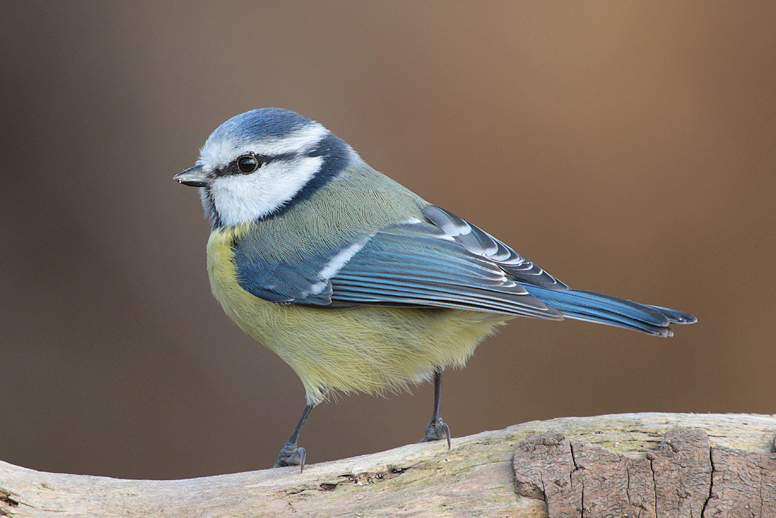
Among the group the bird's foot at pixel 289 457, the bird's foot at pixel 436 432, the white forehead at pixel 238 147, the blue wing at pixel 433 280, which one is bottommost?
the bird's foot at pixel 289 457

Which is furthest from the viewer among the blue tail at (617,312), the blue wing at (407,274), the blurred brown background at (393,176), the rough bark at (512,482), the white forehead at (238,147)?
the blurred brown background at (393,176)

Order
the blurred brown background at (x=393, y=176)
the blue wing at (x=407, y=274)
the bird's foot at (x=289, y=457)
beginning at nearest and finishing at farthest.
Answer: the blue wing at (x=407, y=274) < the bird's foot at (x=289, y=457) < the blurred brown background at (x=393, y=176)

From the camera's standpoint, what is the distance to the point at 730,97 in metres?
3.13

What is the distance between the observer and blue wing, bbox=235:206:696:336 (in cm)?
199

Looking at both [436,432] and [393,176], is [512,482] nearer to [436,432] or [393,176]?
[436,432]

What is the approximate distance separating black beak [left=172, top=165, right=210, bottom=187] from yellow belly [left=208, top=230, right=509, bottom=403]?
1.27 ft

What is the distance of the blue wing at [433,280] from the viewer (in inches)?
78.3

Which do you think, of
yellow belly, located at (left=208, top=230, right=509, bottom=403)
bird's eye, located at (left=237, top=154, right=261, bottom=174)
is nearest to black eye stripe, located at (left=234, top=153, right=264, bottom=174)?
bird's eye, located at (left=237, top=154, right=261, bottom=174)

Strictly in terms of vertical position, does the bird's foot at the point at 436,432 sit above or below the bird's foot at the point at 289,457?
above

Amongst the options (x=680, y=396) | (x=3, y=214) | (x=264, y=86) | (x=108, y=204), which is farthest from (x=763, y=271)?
(x=3, y=214)

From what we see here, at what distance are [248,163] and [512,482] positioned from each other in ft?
4.47

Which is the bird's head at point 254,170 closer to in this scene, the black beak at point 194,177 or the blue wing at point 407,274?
the black beak at point 194,177

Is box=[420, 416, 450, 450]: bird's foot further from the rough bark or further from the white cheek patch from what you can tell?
the white cheek patch

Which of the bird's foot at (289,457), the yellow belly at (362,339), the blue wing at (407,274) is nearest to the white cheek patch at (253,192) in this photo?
the blue wing at (407,274)
